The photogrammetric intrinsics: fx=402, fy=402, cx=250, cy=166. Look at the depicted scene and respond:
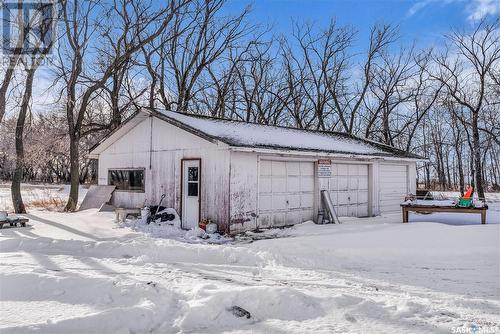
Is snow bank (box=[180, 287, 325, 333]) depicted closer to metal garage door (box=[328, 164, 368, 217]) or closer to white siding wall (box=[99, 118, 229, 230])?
white siding wall (box=[99, 118, 229, 230])

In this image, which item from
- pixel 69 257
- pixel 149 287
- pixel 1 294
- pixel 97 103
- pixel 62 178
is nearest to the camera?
pixel 1 294

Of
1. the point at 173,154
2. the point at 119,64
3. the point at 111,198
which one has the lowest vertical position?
the point at 111,198

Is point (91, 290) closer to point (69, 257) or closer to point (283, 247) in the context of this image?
point (69, 257)

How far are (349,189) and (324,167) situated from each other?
1.77 metres

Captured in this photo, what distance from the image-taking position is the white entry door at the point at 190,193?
39.3 ft

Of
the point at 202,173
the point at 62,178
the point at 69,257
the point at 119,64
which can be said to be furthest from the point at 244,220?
the point at 62,178

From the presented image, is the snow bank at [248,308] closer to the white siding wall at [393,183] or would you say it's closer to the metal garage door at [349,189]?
the metal garage door at [349,189]

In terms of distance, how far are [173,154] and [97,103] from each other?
21886mm

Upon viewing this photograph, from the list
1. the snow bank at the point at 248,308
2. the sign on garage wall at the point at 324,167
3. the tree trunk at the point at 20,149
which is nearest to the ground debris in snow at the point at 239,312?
the snow bank at the point at 248,308

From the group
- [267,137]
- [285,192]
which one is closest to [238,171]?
[285,192]

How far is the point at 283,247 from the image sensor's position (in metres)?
8.72

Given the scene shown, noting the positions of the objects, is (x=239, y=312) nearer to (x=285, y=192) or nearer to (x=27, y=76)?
(x=285, y=192)

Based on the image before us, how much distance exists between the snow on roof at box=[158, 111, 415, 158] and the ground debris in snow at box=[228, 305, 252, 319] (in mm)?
6609

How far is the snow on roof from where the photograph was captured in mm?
11938
